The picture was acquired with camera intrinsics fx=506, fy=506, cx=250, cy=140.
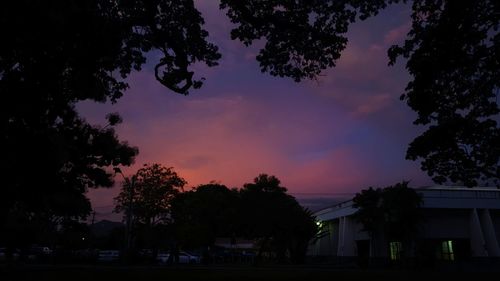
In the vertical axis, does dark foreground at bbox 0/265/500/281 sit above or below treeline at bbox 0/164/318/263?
below

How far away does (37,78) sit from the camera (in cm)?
1380

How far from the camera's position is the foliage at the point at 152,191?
177 ft

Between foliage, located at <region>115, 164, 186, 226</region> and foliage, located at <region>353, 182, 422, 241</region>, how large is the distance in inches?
788

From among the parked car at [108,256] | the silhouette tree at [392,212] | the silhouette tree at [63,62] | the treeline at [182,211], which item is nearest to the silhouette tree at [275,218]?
the treeline at [182,211]

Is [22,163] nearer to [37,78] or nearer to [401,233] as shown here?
[37,78]

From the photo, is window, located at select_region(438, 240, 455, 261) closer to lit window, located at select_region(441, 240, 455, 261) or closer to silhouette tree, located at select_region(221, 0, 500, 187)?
lit window, located at select_region(441, 240, 455, 261)

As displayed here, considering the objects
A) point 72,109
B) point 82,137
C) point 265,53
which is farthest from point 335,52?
point 82,137

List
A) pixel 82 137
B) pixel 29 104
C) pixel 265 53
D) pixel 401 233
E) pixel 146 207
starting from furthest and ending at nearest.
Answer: pixel 146 207 → pixel 401 233 → pixel 82 137 → pixel 265 53 → pixel 29 104

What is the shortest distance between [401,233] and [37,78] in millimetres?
43024

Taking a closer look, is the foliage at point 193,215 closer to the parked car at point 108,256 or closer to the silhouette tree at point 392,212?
the parked car at point 108,256

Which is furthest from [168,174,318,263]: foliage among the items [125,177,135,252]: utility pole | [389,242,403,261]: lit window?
[389,242,403,261]: lit window

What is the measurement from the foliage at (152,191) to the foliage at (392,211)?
20003 mm

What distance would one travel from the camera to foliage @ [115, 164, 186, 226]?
177 feet

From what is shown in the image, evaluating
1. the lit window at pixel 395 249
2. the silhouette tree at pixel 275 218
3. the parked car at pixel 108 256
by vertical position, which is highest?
the silhouette tree at pixel 275 218
